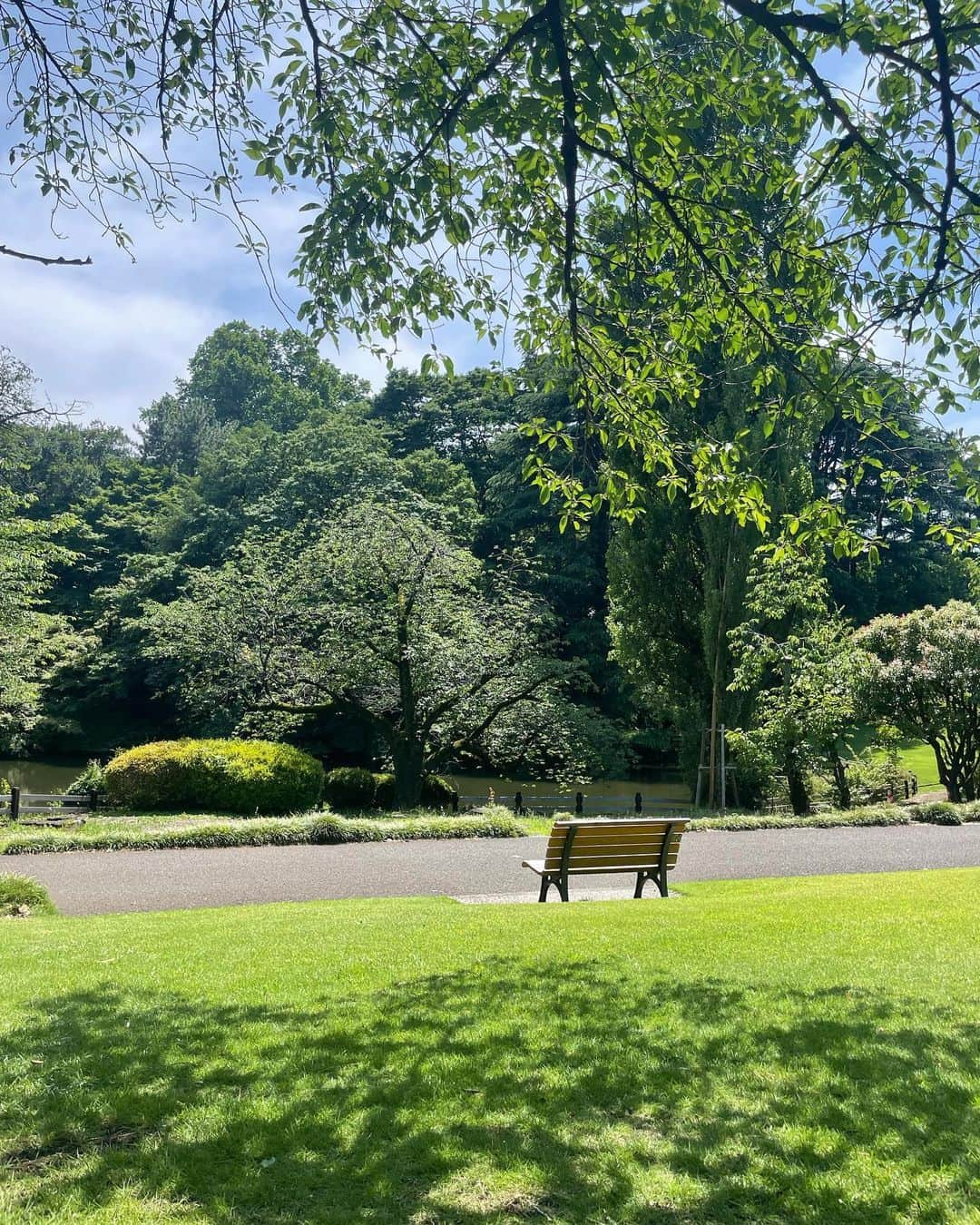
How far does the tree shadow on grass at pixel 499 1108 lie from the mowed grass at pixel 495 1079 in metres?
0.01

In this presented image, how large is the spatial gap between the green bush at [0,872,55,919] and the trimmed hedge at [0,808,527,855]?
413cm

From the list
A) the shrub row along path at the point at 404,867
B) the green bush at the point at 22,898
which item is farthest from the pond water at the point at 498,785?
the green bush at the point at 22,898

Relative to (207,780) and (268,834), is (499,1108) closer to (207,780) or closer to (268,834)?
(268,834)

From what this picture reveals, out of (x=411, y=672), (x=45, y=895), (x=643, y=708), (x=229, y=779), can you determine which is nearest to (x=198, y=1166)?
(x=45, y=895)

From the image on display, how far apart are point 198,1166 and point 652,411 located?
5.56 m

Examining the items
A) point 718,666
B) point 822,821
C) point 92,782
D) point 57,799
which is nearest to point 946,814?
point 822,821

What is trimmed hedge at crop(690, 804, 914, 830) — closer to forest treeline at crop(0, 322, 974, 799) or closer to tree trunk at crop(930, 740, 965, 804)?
tree trunk at crop(930, 740, 965, 804)

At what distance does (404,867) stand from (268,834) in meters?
3.08

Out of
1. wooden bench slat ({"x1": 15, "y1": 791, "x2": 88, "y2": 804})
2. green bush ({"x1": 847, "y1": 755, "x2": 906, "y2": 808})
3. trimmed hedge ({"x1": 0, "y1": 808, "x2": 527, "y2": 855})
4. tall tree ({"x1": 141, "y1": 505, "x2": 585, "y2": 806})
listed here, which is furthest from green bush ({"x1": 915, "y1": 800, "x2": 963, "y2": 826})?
wooden bench slat ({"x1": 15, "y1": 791, "x2": 88, "y2": 804})

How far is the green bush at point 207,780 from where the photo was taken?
17922 millimetres

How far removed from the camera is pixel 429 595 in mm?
20594

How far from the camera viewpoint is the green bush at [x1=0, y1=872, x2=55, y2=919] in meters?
8.75

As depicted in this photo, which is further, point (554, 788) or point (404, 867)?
point (554, 788)

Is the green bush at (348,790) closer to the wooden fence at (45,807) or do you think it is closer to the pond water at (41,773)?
the wooden fence at (45,807)
